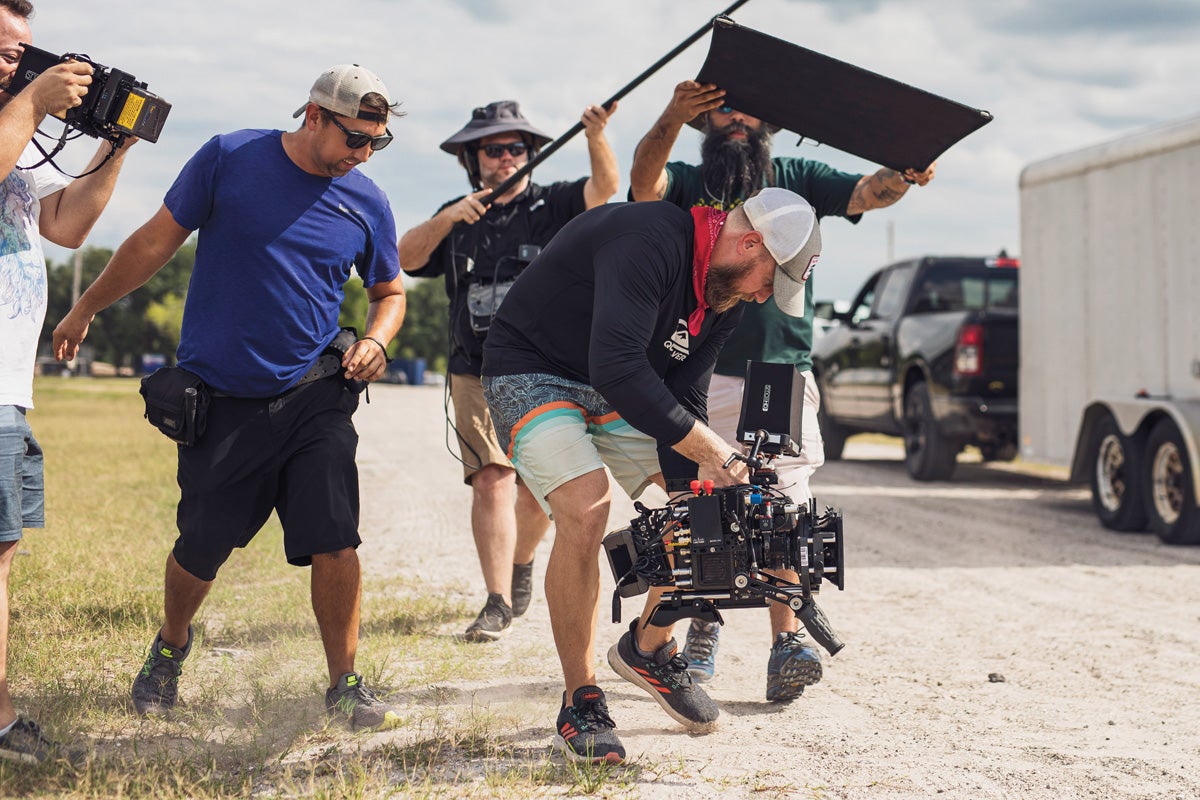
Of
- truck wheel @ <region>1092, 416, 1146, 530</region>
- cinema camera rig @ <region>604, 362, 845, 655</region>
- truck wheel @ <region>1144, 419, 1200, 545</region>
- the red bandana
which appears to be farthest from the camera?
truck wheel @ <region>1092, 416, 1146, 530</region>

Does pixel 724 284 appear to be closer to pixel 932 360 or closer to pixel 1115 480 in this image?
pixel 1115 480

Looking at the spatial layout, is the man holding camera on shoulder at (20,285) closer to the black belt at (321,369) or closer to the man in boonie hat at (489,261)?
the black belt at (321,369)

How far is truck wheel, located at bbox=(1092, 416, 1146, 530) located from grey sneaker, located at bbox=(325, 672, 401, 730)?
7343mm

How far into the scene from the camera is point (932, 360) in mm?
12898

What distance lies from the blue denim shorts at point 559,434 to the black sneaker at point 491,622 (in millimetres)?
1504

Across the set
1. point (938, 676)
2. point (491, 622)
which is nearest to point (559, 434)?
point (491, 622)

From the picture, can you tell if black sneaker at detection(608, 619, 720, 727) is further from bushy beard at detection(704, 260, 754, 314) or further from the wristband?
the wristband

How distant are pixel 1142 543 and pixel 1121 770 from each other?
599 cm

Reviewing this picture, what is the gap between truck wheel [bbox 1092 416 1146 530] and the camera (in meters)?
9.84

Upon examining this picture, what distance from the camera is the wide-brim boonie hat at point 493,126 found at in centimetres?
600

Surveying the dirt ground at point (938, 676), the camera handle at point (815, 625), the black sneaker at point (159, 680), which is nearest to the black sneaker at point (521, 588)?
the dirt ground at point (938, 676)

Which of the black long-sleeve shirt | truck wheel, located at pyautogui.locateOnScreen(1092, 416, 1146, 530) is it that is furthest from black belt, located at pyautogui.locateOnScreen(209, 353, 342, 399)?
truck wheel, located at pyautogui.locateOnScreen(1092, 416, 1146, 530)

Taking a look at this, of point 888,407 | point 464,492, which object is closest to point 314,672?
point 464,492

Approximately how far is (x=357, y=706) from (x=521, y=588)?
2.16 meters
